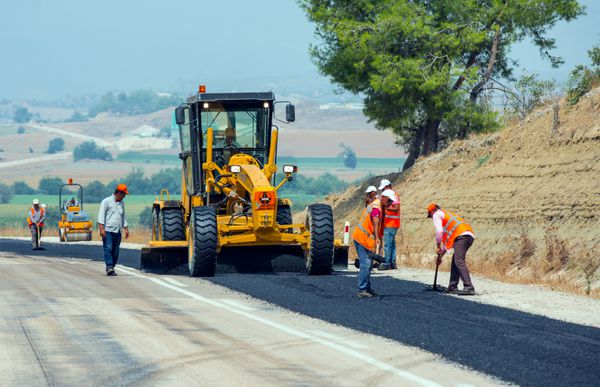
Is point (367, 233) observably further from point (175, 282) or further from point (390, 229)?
point (390, 229)

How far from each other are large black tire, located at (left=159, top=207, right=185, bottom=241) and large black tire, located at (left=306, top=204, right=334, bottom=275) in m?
3.28

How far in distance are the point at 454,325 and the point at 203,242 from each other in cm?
721

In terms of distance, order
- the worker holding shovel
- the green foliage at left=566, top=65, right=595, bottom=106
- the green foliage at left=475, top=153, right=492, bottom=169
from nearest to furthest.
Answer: the green foliage at left=566, top=65, right=595, bottom=106, the green foliage at left=475, top=153, right=492, bottom=169, the worker holding shovel

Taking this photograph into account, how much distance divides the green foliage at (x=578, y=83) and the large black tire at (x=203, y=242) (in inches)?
600

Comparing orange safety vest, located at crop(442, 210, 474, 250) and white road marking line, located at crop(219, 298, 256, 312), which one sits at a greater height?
orange safety vest, located at crop(442, 210, 474, 250)

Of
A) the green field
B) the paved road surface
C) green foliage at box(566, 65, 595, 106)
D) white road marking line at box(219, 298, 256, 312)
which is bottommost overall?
the green field

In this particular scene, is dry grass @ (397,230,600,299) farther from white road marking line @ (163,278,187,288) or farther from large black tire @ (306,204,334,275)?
white road marking line @ (163,278,187,288)

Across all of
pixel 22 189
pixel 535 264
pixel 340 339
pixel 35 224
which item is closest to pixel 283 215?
pixel 535 264

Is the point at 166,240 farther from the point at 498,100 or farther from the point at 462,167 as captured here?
the point at 498,100

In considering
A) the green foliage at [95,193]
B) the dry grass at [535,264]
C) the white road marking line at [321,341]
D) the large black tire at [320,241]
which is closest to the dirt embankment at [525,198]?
the dry grass at [535,264]

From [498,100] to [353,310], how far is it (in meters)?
27.9

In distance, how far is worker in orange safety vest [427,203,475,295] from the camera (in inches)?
696

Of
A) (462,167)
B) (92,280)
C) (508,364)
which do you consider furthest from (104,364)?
(462,167)

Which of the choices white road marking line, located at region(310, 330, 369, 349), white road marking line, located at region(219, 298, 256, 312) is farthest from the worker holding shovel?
white road marking line, located at region(310, 330, 369, 349)
